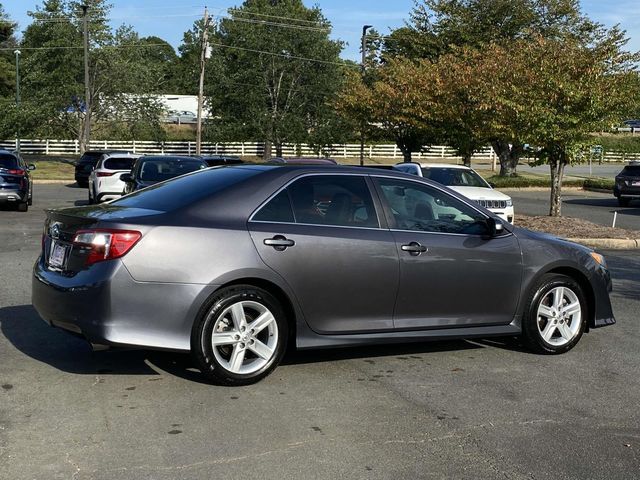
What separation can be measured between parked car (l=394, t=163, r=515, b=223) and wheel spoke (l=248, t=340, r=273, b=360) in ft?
37.2

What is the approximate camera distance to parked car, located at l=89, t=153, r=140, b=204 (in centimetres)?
2102

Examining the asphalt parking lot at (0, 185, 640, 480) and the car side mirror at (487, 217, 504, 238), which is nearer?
the asphalt parking lot at (0, 185, 640, 480)

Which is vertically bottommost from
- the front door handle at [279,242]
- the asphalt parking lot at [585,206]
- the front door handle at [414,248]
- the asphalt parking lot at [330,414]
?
the asphalt parking lot at [585,206]

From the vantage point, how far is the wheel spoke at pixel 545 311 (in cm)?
681

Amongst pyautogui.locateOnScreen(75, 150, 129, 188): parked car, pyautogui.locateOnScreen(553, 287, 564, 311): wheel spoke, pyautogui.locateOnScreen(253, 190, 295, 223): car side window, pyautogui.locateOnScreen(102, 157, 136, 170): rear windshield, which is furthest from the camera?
pyautogui.locateOnScreen(75, 150, 129, 188): parked car

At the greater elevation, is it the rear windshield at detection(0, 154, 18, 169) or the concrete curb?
the rear windshield at detection(0, 154, 18, 169)

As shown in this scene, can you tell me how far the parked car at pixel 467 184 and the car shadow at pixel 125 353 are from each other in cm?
946

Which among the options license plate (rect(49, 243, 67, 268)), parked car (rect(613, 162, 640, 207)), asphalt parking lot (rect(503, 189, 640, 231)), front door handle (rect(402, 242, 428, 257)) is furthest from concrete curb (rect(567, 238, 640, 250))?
parked car (rect(613, 162, 640, 207))

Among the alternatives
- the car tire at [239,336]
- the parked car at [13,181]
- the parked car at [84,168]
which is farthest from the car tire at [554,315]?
the parked car at [84,168]

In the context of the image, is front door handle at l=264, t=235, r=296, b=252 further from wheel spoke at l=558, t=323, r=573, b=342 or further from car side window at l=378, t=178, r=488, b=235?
wheel spoke at l=558, t=323, r=573, b=342

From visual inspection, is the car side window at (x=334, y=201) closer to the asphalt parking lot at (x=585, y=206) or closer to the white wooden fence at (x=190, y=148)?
the asphalt parking lot at (x=585, y=206)

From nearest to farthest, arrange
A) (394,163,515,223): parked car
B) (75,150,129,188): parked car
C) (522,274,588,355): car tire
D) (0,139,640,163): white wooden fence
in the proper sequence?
(522,274,588,355): car tire, (394,163,515,223): parked car, (75,150,129,188): parked car, (0,139,640,163): white wooden fence

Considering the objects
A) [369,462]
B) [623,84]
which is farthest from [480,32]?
[369,462]

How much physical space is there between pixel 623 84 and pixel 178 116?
61.1 m
